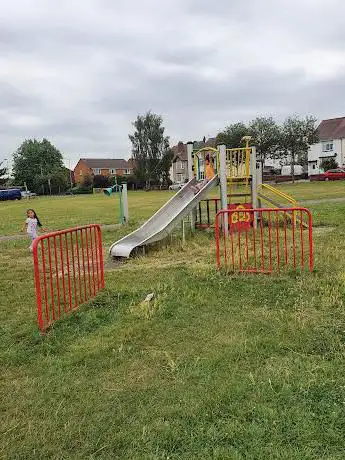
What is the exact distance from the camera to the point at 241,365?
4008 mm

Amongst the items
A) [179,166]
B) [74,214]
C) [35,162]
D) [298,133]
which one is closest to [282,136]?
[298,133]

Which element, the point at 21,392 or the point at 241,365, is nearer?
the point at 21,392

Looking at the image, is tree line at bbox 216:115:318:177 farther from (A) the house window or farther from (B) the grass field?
(B) the grass field

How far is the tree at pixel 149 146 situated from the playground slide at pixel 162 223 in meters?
56.1

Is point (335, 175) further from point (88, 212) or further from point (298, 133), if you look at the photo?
point (88, 212)

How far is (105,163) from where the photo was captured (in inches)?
4193

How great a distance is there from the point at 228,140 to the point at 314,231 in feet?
146

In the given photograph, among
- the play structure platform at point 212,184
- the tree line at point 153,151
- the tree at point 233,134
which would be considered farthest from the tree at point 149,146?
the play structure platform at point 212,184

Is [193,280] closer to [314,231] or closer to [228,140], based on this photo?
[314,231]

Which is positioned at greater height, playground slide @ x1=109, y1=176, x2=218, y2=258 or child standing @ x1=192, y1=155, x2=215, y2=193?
child standing @ x1=192, y1=155, x2=215, y2=193

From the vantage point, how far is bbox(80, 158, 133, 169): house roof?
10494 cm

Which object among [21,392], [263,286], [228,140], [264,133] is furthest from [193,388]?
[228,140]

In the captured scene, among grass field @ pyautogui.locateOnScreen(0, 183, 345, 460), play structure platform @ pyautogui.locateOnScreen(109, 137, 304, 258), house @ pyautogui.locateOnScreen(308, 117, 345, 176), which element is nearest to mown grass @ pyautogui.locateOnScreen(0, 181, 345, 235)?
play structure platform @ pyautogui.locateOnScreen(109, 137, 304, 258)

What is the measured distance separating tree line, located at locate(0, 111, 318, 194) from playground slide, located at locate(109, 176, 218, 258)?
1997cm
